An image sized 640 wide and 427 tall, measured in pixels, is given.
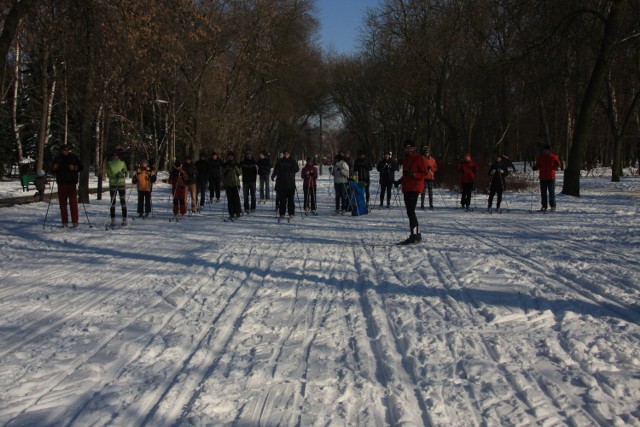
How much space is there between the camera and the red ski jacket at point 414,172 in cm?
1003

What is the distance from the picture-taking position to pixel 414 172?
10031 mm


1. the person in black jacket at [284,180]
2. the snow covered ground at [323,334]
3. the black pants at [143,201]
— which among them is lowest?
the snow covered ground at [323,334]

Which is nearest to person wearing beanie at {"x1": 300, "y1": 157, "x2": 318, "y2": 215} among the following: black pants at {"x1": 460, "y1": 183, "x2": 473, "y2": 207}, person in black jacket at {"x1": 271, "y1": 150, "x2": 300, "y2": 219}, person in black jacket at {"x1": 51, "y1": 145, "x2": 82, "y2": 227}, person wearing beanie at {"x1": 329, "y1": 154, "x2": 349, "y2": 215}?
person wearing beanie at {"x1": 329, "y1": 154, "x2": 349, "y2": 215}

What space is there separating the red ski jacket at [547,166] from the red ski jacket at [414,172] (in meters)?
6.76

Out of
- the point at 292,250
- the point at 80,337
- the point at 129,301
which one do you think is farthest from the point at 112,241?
the point at 80,337

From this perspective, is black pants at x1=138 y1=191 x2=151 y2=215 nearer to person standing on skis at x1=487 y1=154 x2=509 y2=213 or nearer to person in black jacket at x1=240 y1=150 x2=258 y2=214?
person in black jacket at x1=240 y1=150 x2=258 y2=214

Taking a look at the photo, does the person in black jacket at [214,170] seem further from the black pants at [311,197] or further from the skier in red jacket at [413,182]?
the skier in red jacket at [413,182]

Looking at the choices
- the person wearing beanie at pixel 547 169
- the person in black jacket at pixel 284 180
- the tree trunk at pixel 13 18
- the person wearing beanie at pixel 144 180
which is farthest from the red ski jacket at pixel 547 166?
the tree trunk at pixel 13 18

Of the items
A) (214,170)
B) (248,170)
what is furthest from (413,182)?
(214,170)

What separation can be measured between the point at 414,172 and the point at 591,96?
43.5ft

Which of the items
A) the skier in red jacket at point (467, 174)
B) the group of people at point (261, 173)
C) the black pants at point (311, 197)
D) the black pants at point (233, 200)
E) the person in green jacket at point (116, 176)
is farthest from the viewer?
the black pants at point (311, 197)

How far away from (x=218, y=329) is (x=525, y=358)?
2796 mm

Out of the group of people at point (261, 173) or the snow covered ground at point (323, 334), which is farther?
the group of people at point (261, 173)

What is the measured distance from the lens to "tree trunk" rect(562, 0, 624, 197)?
61.5ft
